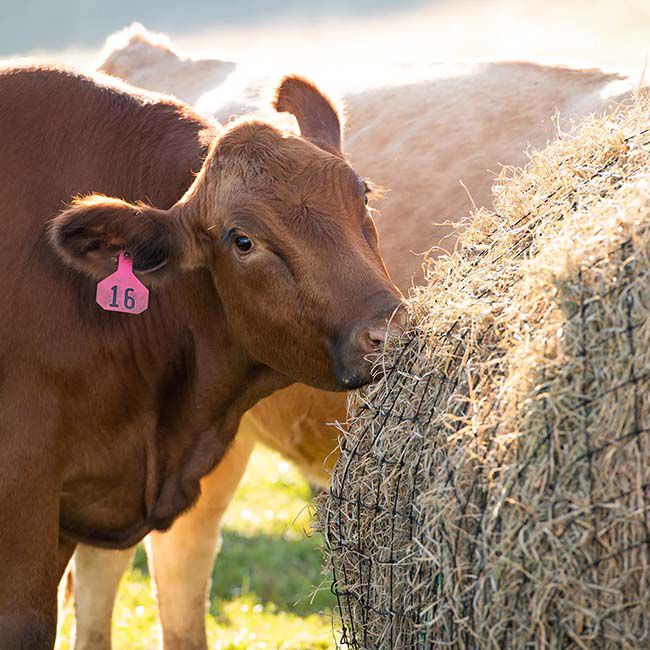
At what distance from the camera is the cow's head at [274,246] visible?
3.62 meters

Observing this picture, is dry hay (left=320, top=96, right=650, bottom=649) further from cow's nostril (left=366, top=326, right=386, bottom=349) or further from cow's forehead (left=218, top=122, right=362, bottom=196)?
cow's forehead (left=218, top=122, right=362, bottom=196)

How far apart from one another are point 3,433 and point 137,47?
11.5ft

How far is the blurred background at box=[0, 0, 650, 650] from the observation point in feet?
20.4

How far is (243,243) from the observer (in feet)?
12.3

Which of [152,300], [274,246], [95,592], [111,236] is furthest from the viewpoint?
[95,592]

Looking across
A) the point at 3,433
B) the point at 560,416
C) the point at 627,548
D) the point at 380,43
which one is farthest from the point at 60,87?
the point at 380,43

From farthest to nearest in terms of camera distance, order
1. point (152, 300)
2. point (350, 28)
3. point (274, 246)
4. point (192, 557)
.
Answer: point (350, 28) < point (192, 557) < point (152, 300) < point (274, 246)

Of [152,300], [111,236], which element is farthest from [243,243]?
[152,300]

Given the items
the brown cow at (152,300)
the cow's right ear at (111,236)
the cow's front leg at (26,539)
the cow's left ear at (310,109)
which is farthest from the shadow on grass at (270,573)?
the cow's right ear at (111,236)

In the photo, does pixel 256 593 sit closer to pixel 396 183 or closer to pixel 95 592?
pixel 95 592

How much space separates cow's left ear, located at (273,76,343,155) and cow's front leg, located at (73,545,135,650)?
2.24 m

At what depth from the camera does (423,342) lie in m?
3.40

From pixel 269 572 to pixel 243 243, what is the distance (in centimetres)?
373

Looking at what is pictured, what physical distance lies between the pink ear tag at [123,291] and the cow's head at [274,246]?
31 millimetres
